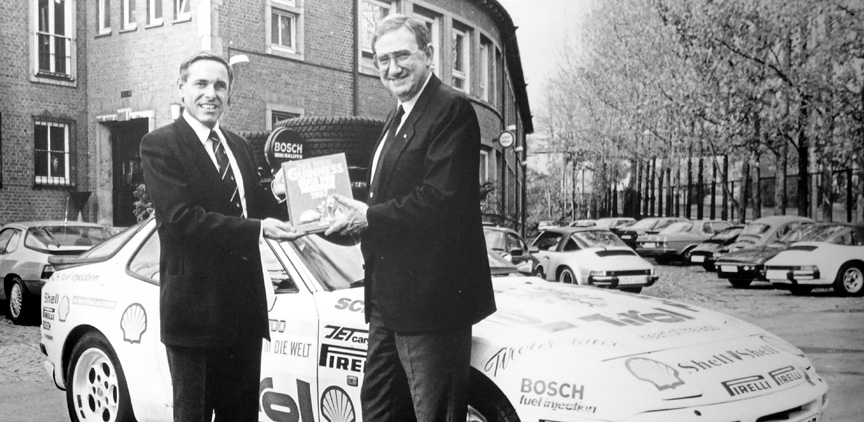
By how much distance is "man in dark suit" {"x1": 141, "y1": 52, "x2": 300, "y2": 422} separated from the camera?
8.36 ft

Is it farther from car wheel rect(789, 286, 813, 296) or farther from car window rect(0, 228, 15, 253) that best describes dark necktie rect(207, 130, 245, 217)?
car wheel rect(789, 286, 813, 296)

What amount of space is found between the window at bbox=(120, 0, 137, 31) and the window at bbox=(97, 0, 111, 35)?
130mm

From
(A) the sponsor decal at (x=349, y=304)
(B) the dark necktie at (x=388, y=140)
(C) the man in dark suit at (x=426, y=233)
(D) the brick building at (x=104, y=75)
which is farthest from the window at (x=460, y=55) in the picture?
(C) the man in dark suit at (x=426, y=233)

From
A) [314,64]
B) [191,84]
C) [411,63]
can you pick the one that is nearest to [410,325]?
[411,63]

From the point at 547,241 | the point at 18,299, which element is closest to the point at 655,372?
the point at 18,299

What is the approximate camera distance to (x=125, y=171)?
641cm

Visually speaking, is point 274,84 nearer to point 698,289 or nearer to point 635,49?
point 635,49

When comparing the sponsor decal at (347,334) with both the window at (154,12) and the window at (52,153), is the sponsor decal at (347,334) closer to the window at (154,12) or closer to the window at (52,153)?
the window at (52,153)

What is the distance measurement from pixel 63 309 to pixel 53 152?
2.89 m

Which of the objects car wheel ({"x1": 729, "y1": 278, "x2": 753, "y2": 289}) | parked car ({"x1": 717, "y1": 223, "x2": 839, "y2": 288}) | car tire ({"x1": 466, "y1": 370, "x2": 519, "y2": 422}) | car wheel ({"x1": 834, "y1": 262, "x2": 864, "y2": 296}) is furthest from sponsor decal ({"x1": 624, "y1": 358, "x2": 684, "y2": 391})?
car wheel ({"x1": 729, "y1": 278, "x2": 753, "y2": 289})

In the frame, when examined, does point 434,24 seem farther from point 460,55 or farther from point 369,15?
point 369,15

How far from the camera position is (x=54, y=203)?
6.52 metres

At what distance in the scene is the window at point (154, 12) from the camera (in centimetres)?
724

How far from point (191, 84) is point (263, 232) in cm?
61
